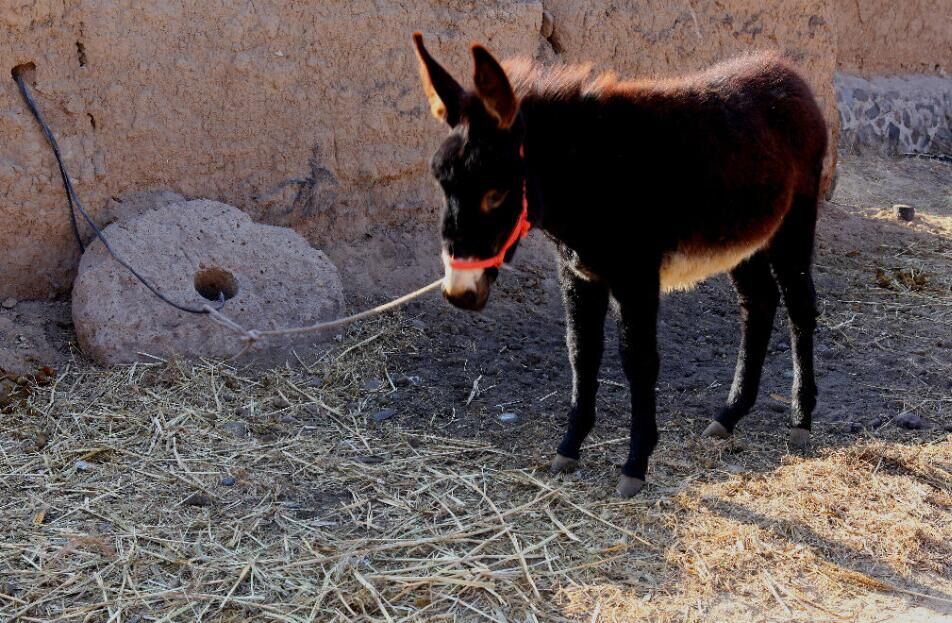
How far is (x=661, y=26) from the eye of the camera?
20.4ft

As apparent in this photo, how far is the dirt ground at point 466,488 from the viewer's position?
9.42 ft

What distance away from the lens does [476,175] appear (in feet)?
9.27

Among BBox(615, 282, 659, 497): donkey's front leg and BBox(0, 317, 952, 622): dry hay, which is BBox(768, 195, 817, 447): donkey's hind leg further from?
BBox(615, 282, 659, 497): donkey's front leg

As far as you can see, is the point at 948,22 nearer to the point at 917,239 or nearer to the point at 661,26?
the point at 917,239

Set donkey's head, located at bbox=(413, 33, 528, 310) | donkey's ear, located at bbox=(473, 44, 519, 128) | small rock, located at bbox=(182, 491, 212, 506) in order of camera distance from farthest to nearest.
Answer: small rock, located at bbox=(182, 491, 212, 506)
donkey's head, located at bbox=(413, 33, 528, 310)
donkey's ear, located at bbox=(473, 44, 519, 128)

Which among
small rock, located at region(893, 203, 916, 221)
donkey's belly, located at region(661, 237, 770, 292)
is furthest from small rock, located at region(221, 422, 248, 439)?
small rock, located at region(893, 203, 916, 221)

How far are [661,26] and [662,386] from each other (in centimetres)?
281

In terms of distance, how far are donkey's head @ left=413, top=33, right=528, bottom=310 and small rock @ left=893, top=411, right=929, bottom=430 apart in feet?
7.35

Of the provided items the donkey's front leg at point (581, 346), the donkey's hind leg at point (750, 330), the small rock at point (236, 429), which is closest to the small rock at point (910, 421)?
the donkey's hind leg at point (750, 330)

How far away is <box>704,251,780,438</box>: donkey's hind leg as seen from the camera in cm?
402

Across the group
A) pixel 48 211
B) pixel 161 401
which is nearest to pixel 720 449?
pixel 161 401

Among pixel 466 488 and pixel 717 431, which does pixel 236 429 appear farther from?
pixel 717 431

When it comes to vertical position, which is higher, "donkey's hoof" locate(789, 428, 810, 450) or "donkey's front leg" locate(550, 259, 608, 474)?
"donkey's front leg" locate(550, 259, 608, 474)

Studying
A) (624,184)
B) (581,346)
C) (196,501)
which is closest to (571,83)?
(624,184)
